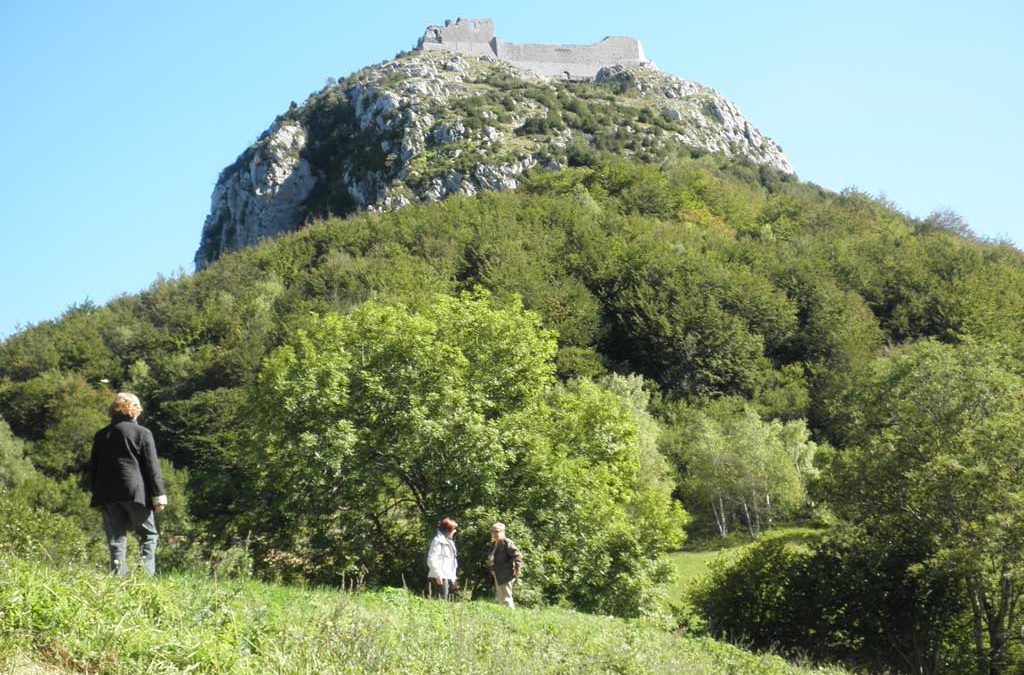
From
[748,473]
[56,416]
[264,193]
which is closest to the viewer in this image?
[748,473]

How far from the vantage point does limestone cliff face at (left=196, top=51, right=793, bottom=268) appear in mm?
108375

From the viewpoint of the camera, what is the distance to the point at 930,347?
26.2 meters

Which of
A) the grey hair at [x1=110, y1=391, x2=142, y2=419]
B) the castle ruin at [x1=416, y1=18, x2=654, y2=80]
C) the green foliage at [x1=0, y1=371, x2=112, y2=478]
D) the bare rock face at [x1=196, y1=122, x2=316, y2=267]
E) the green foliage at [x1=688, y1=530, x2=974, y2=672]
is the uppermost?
the castle ruin at [x1=416, y1=18, x2=654, y2=80]

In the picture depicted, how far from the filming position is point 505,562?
1480 cm

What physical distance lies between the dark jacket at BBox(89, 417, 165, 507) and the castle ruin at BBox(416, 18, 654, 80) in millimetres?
144004

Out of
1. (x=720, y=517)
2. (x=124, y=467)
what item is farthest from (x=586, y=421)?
(x=720, y=517)

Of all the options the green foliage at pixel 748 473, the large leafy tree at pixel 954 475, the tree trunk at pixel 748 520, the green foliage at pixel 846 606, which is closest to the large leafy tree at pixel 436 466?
the green foliage at pixel 846 606

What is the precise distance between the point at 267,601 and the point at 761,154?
5591 inches

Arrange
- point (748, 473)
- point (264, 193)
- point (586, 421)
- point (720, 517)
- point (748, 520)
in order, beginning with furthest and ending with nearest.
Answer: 1. point (264, 193)
2. point (720, 517)
3. point (748, 520)
4. point (748, 473)
5. point (586, 421)

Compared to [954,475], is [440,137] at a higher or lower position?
higher

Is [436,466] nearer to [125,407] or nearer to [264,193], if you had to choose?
[125,407]

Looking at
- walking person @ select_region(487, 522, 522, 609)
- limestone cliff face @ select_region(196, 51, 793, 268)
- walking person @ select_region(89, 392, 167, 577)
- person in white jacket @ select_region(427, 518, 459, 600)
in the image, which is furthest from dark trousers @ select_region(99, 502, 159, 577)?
limestone cliff face @ select_region(196, 51, 793, 268)

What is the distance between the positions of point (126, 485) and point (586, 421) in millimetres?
20322

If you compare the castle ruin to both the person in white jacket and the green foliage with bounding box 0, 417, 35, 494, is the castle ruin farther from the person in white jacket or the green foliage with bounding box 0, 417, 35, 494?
the person in white jacket
